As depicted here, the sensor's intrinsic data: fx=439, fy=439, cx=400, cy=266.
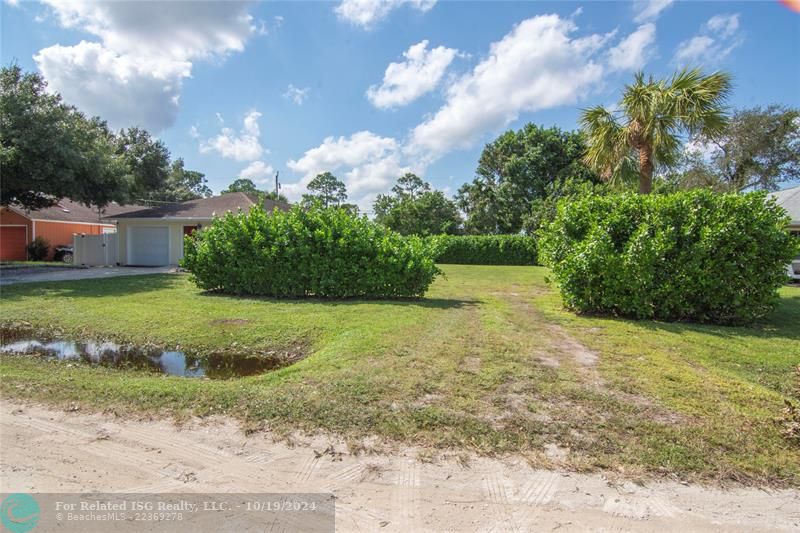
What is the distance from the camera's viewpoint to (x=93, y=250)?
69.5ft

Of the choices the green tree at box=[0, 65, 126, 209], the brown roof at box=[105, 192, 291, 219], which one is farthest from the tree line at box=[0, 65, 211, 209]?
the brown roof at box=[105, 192, 291, 219]

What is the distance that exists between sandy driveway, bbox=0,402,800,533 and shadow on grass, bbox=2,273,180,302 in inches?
341

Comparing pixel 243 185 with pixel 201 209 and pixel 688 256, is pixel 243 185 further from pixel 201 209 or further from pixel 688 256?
pixel 688 256

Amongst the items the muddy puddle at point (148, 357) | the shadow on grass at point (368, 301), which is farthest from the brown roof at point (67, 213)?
the muddy puddle at point (148, 357)

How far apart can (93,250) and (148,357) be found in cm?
1920

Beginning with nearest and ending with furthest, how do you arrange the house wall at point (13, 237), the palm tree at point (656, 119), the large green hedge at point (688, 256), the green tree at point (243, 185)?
the large green hedge at point (688, 256)
the palm tree at point (656, 119)
the house wall at point (13, 237)
the green tree at point (243, 185)

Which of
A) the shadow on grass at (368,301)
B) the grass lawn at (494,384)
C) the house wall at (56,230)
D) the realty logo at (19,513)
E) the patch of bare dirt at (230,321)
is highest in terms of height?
the house wall at (56,230)

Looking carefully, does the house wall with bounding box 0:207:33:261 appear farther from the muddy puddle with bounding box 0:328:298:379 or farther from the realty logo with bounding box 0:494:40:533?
the realty logo with bounding box 0:494:40:533

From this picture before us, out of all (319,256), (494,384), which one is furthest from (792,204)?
(494,384)

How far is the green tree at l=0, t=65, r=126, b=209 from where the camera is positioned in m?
14.0

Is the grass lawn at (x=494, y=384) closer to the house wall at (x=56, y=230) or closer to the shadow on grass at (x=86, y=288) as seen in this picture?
the shadow on grass at (x=86, y=288)

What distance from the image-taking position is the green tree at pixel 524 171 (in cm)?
3077

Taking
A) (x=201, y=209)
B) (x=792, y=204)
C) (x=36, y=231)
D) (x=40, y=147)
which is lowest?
(x=36, y=231)

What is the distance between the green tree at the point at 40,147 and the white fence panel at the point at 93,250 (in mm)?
4225
